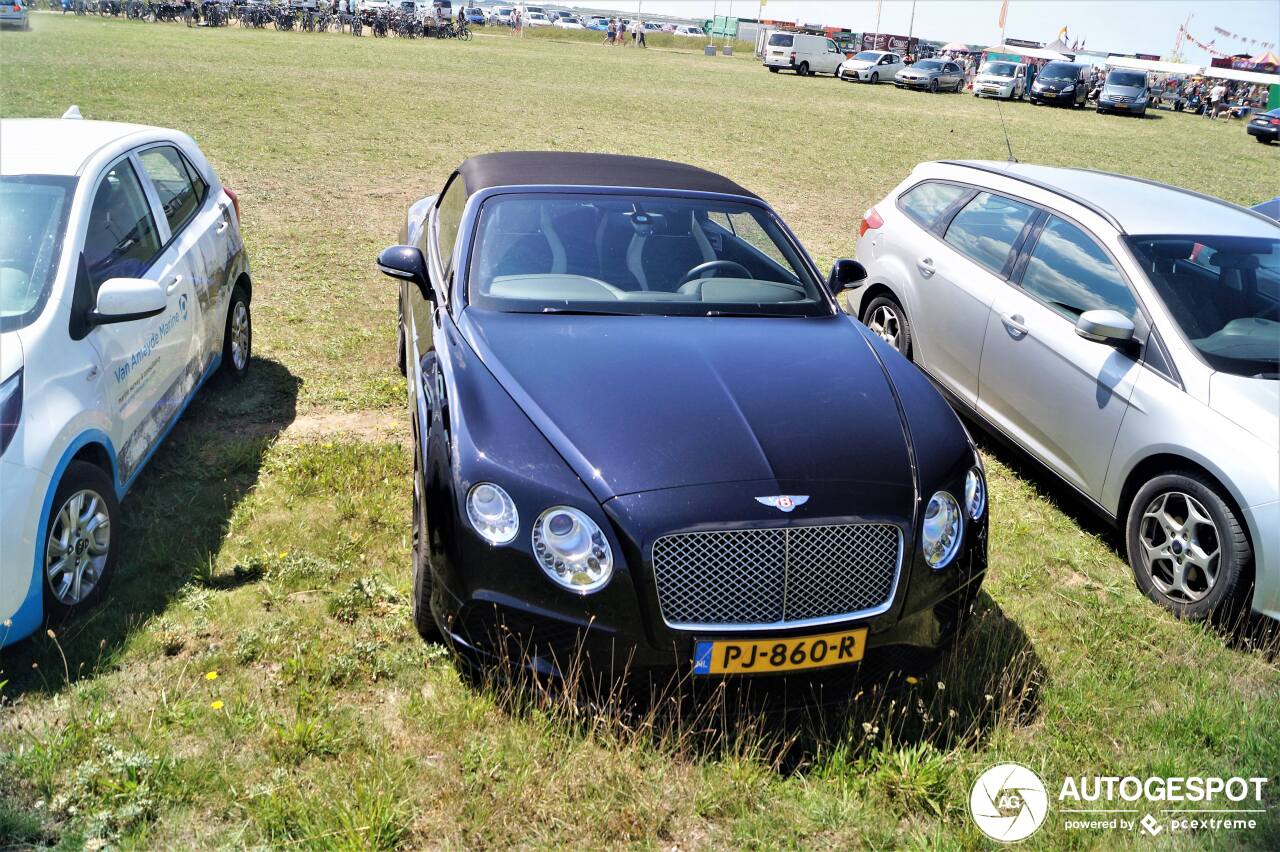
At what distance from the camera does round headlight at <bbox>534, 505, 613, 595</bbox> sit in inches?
114

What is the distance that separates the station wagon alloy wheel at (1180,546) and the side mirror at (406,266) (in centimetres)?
335

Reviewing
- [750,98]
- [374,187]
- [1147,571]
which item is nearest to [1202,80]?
[750,98]

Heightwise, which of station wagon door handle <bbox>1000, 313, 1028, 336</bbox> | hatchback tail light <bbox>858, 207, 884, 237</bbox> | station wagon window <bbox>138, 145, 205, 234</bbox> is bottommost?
station wagon door handle <bbox>1000, 313, 1028, 336</bbox>

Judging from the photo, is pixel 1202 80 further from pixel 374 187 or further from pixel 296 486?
pixel 296 486

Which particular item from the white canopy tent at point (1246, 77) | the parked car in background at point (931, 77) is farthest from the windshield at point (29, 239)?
Result: the white canopy tent at point (1246, 77)

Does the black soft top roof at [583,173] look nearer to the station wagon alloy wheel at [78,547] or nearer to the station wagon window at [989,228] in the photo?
the station wagon window at [989,228]

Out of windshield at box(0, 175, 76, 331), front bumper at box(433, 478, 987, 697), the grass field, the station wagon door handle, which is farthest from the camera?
the station wagon door handle

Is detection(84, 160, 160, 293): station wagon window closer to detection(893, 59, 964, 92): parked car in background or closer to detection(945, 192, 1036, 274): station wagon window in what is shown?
detection(945, 192, 1036, 274): station wagon window

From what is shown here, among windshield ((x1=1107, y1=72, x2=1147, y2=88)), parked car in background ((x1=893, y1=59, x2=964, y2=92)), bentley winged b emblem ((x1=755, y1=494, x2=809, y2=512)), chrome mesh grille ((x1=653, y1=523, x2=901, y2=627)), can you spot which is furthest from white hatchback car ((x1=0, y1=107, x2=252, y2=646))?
parked car in background ((x1=893, y1=59, x2=964, y2=92))

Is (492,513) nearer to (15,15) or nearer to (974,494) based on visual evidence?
(974,494)

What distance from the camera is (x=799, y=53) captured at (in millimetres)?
45188

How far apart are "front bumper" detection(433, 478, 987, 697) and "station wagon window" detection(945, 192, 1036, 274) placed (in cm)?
317

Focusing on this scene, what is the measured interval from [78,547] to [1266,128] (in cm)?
3511

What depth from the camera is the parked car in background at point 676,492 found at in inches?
115
